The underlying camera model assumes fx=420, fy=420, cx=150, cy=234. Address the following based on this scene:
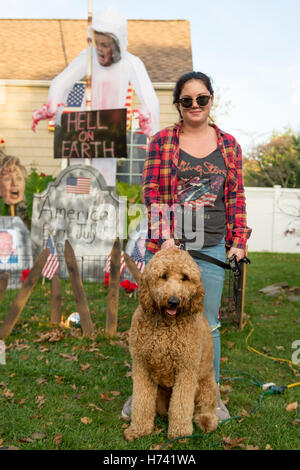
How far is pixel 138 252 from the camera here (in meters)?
8.01

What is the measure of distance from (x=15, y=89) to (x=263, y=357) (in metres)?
10.6

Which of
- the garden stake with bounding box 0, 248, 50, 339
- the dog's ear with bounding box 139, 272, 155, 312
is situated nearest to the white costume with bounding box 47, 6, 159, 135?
the garden stake with bounding box 0, 248, 50, 339

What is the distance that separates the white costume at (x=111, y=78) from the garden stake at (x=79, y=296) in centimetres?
474

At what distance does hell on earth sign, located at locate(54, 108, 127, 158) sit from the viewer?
7.95 metres

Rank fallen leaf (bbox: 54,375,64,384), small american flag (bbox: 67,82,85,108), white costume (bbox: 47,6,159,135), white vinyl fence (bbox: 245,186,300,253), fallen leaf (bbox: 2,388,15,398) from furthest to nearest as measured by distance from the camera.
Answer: white vinyl fence (bbox: 245,186,300,253) < small american flag (bbox: 67,82,85,108) < white costume (bbox: 47,6,159,135) < fallen leaf (bbox: 54,375,64,384) < fallen leaf (bbox: 2,388,15,398)

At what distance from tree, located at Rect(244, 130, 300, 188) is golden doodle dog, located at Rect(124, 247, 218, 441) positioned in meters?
18.5

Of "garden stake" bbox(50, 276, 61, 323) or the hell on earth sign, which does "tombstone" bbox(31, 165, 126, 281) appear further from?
"garden stake" bbox(50, 276, 61, 323)

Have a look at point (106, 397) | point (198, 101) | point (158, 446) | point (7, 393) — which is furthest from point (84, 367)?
point (198, 101)

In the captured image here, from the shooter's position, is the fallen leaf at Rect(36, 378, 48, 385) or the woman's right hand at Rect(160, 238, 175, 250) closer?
the woman's right hand at Rect(160, 238, 175, 250)
